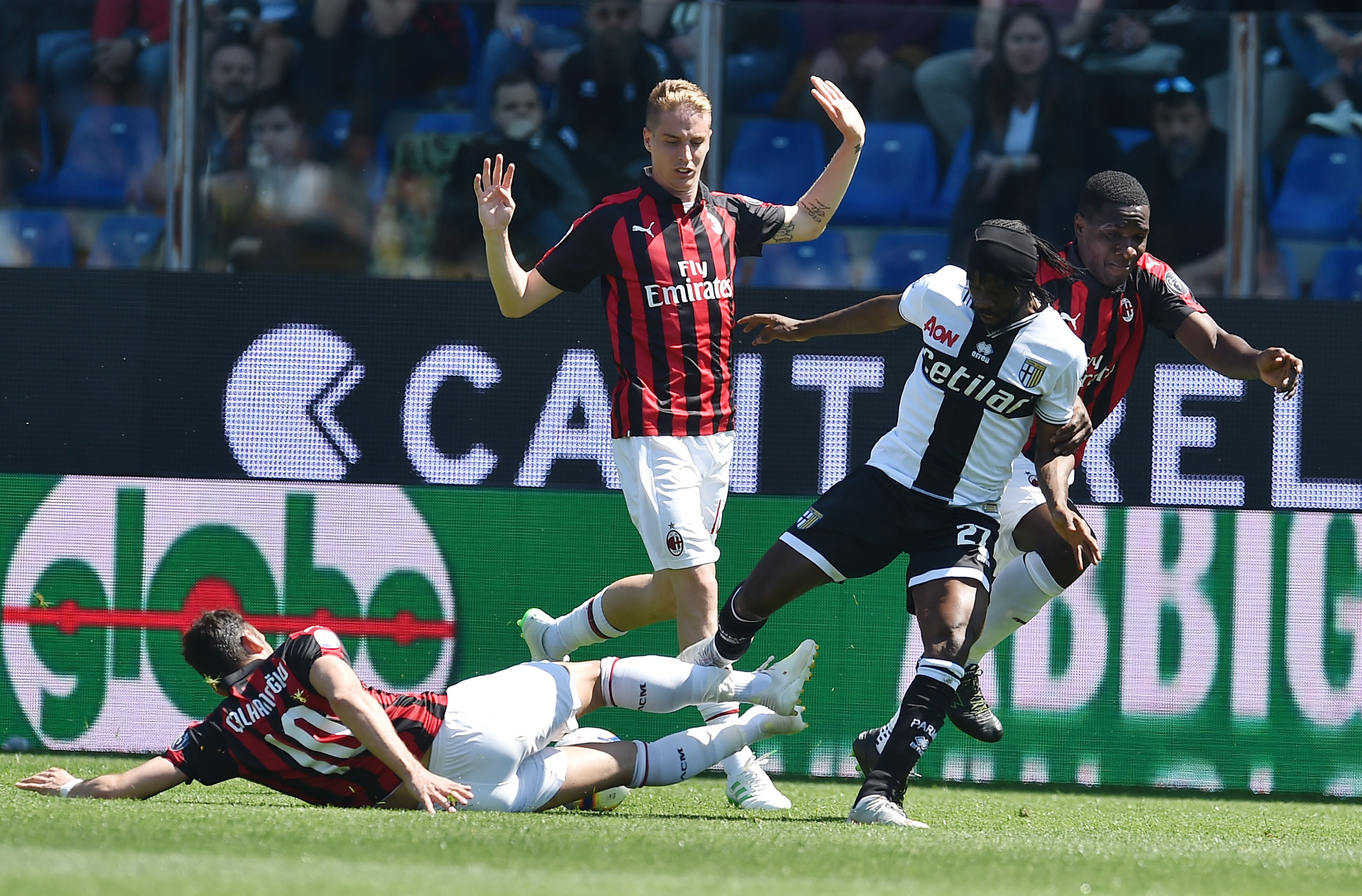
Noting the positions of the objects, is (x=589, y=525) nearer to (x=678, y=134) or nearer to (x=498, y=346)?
(x=498, y=346)

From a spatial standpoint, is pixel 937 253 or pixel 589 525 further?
pixel 937 253

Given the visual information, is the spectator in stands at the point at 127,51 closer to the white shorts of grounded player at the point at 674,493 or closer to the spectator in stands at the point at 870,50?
the spectator in stands at the point at 870,50

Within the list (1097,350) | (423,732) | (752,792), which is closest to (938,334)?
(1097,350)

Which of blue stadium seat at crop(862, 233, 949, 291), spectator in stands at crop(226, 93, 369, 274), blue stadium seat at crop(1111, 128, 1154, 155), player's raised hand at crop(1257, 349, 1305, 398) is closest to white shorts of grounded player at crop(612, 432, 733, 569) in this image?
player's raised hand at crop(1257, 349, 1305, 398)

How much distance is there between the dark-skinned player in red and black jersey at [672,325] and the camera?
4855 mm

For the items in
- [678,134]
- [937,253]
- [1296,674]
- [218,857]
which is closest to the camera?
[218,857]

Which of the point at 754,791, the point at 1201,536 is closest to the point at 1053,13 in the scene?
the point at 1201,536

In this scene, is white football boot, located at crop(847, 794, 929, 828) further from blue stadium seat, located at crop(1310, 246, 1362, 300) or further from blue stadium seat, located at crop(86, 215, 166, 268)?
blue stadium seat, located at crop(86, 215, 166, 268)

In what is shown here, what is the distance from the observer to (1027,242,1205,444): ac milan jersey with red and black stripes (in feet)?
16.5

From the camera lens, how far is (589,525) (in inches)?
247

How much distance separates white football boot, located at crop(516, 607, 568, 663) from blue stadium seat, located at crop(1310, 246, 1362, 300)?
3.68 metres

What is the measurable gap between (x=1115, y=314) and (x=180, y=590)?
3571 millimetres

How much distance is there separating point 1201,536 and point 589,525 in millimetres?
2315

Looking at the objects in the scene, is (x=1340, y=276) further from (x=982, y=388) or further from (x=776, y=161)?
(x=982, y=388)
